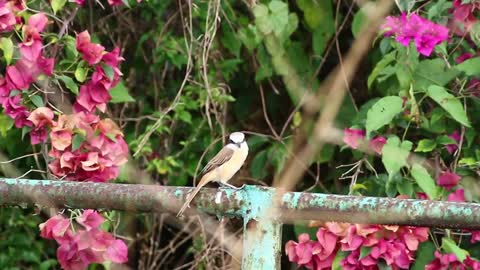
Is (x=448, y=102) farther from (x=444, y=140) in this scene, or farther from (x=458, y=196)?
(x=458, y=196)

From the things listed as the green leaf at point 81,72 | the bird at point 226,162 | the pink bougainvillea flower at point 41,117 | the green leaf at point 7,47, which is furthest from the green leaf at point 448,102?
the green leaf at point 7,47

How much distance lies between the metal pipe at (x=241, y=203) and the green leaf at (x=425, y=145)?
1.56 metres

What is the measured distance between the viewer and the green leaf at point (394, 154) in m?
3.02

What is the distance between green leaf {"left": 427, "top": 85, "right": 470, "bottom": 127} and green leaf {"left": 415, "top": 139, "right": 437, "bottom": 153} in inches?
5.8

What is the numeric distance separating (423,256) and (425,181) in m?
0.36

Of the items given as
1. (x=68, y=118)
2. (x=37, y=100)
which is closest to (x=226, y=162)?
(x=68, y=118)

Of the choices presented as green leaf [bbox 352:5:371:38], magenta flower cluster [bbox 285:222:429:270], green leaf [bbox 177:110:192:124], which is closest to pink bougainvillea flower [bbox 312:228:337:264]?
magenta flower cluster [bbox 285:222:429:270]

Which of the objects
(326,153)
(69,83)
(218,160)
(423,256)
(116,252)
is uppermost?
(69,83)

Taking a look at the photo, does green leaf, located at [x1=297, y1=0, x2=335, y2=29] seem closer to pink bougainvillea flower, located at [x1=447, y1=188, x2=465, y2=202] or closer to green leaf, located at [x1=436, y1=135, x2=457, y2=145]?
green leaf, located at [x1=436, y1=135, x2=457, y2=145]

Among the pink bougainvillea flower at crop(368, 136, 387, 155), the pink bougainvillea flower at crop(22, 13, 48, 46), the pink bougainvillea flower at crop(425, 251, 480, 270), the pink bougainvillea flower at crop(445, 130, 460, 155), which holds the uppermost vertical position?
the pink bougainvillea flower at crop(22, 13, 48, 46)

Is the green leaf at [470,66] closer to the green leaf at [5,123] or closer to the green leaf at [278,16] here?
the green leaf at [278,16]

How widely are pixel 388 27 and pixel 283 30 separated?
1.86 ft

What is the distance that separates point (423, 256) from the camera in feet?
10.7

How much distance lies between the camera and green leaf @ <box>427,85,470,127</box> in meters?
3.11
